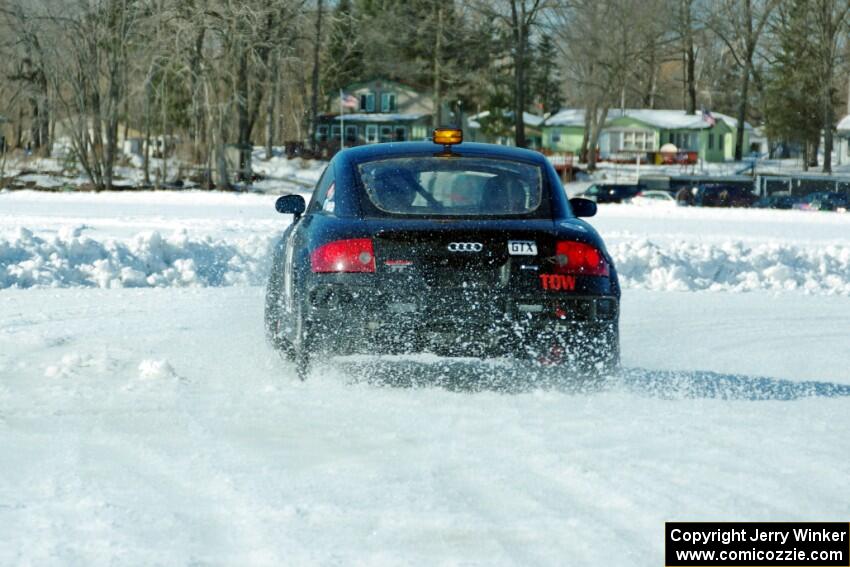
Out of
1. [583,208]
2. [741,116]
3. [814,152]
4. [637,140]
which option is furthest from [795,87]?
[583,208]

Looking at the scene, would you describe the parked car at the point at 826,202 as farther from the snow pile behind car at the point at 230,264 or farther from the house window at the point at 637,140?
the house window at the point at 637,140

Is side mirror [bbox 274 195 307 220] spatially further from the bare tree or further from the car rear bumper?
the bare tree

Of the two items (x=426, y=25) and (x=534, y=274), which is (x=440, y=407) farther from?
(x=426, y=25)

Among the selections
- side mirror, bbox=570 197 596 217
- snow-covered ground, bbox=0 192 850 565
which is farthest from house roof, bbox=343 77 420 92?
side mirror, bbox=570 197 596 217

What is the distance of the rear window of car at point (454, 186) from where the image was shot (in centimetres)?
800

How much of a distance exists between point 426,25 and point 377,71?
25519 mm

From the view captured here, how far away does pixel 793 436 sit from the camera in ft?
21.8

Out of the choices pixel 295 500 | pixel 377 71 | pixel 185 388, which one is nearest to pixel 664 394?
pixel 185 388

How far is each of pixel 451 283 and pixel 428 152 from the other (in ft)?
3.86

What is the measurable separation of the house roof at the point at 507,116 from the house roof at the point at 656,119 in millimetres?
1139

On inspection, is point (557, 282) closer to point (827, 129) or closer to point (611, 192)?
point (611, 192)

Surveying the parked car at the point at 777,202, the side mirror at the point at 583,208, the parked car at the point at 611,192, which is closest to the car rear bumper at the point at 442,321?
the side mirror at the point at 583,208

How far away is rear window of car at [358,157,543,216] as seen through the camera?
8.00 metres

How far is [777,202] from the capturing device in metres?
54.5
